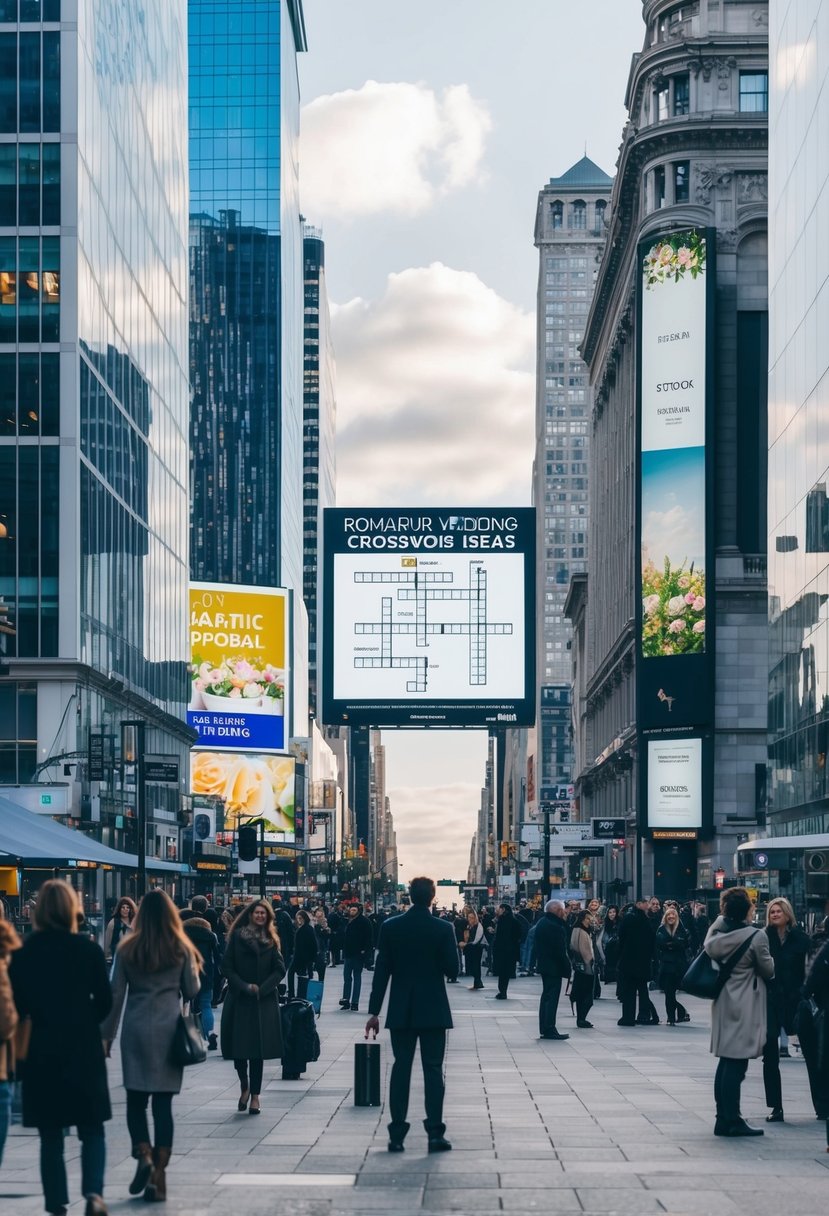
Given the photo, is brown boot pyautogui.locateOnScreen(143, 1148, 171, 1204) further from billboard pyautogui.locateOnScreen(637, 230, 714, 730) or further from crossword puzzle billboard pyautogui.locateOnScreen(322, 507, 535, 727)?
billboard pyautogui.locateOnScreen(637, 230, 714, 730)


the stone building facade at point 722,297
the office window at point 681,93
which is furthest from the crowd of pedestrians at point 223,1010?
the office window at point 681,93

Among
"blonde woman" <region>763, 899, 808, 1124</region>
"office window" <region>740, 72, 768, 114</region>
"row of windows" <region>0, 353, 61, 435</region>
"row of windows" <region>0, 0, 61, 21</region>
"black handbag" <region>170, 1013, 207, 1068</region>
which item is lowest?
"blonde woman" <region>763, 899, 808, 1124</region>

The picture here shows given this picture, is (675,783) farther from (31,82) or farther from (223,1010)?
(223,1010)

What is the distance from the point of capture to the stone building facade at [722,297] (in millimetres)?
83062

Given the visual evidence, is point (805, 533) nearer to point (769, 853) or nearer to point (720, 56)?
point (769, 853)

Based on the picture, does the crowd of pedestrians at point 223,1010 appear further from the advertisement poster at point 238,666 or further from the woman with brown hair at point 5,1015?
the advertisement poster at point 238,666

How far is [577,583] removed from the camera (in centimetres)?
14962

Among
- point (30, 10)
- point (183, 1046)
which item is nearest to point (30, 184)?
point (30, 10)

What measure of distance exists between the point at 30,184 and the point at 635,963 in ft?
130

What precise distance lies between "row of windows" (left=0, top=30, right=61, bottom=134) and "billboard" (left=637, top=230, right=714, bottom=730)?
31920mm

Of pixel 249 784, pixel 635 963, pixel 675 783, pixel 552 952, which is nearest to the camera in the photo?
pixel 552 952

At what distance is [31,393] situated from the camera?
60.4 meters

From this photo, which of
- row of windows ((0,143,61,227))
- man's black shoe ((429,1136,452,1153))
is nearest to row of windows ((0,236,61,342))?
row of windows ((0,143,61,227))

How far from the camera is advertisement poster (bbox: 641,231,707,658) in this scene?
83188 mm
